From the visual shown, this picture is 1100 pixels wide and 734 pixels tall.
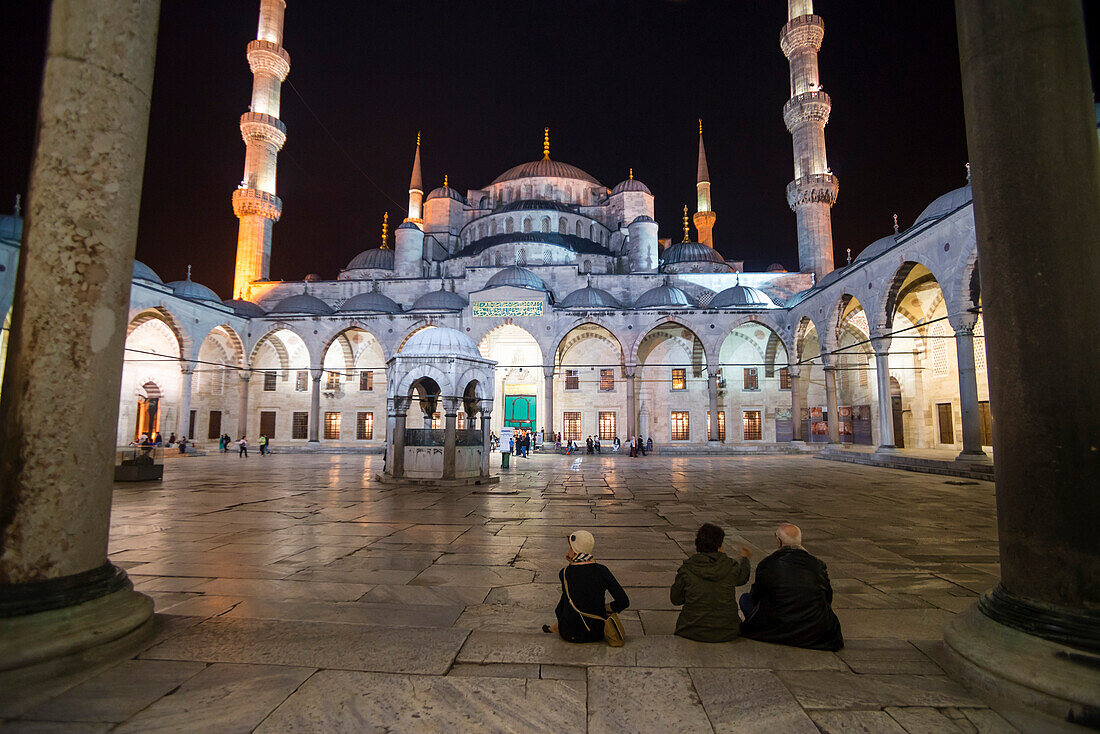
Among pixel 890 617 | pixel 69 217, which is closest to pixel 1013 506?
pixel 890 617

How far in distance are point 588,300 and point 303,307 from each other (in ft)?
42.9

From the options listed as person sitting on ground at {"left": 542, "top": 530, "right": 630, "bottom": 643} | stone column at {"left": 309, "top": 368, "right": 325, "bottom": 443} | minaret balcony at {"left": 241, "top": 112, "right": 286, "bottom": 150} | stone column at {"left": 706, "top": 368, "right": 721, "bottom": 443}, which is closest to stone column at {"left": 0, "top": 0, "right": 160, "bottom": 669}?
person sitting on ground at {"left": 542, "top": 530, "right": 630, "bottom": 643}

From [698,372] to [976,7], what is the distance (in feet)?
78.4

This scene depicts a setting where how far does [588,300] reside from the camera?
2517 cm

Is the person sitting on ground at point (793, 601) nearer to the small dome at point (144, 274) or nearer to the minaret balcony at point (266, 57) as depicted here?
the small dome at point (144, 274)

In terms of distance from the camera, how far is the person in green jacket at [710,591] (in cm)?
285

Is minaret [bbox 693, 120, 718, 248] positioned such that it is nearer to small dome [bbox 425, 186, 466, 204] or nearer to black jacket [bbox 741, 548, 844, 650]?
small dome [bbox 425, 186, 466, 204]

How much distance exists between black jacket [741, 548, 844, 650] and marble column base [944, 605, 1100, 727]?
1.72 ft

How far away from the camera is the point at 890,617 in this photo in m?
3.29

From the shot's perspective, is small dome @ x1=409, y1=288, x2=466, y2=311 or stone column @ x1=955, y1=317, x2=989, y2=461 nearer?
stone column @ x1=955, y1=317, x2=989, y2=461

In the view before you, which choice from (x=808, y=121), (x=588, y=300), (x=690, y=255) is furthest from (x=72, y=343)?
(x=690, y=255)

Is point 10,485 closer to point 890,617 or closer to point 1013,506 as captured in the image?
point 1013,506

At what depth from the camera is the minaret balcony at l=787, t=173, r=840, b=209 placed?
26.1 m

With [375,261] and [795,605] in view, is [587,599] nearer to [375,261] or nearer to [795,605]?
[795,605]
